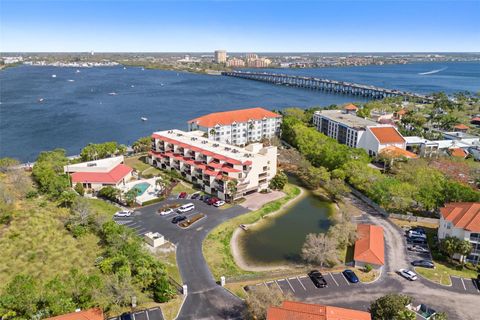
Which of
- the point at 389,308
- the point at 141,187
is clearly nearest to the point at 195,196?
the point at 141,187

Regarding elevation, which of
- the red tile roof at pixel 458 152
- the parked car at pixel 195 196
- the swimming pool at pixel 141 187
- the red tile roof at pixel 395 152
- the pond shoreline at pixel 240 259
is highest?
the red tile roof at pixel 395 152

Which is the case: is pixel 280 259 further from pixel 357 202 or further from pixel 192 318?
pixel 357 202

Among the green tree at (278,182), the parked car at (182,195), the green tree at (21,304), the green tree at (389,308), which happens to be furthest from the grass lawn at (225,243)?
the green tree at (21,304)

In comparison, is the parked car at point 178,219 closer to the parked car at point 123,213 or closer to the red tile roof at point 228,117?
the parked car at point 123,213

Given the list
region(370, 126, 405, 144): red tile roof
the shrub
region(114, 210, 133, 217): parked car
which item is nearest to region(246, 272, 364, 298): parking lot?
region(114, 210, 133, 217): parked car

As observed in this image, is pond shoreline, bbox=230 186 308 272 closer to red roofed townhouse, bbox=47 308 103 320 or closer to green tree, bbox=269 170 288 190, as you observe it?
green tree, bbox=269 170 288 190
